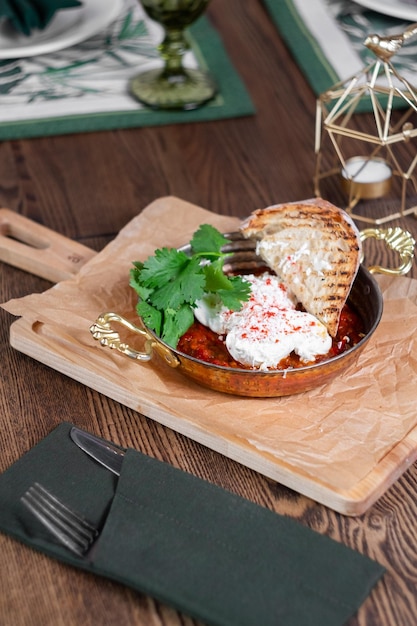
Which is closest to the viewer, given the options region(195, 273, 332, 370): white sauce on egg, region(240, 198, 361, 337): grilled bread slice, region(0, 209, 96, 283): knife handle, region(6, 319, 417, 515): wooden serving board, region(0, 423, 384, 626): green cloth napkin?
region(0, 423, 384, 626): green cloth napkin

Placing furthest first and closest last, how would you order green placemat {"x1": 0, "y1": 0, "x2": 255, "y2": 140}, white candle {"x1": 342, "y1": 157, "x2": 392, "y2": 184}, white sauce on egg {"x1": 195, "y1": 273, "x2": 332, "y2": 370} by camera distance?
green placemat {"x1": 0, "y1": 0, "x2": 255, "y2": 140}
white candle {"x1": 342, "y1": 157, "x2": 392, "y2": 184}
white sauce on egg {"x1": 195, "y1": 273, "x2": 332, "y2": 370}

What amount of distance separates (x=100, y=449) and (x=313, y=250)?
526 mm

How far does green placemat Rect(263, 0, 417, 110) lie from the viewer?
8.44 feet

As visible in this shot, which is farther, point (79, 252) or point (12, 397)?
point (79, 252)

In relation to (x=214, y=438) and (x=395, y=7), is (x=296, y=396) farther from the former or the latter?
(x=395, y=7)

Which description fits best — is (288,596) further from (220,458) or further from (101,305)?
(101,305)

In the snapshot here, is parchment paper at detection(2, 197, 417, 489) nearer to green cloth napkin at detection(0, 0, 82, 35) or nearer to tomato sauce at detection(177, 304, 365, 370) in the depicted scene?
tomato sauce at detection(177, 304, 365, 370)

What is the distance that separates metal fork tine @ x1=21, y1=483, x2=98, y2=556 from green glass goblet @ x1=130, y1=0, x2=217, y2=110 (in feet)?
4.82

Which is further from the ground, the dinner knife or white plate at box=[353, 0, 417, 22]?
white plate at box=[353, 0, 417, 22]

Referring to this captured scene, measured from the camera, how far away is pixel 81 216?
2.11 metres

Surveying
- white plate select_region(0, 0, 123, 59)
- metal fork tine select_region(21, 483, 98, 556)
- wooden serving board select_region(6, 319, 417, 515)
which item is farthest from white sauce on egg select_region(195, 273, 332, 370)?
white plate select_region(0, 0, 123, 59)

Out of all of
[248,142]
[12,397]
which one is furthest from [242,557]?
[248,142]

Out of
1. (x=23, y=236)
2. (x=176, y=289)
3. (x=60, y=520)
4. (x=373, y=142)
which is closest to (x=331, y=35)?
(x=373, y=142)

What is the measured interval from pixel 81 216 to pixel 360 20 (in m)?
1.21
